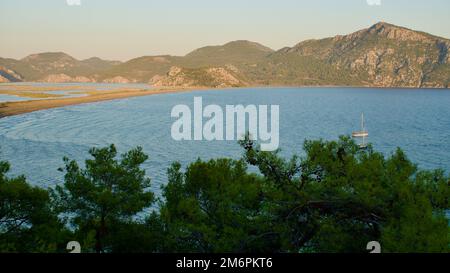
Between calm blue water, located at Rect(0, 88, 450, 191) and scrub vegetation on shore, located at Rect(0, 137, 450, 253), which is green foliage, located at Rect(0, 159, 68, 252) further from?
calm blue water, located at Rect(0, 88, 450, 191)

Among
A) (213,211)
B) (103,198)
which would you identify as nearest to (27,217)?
(103,198)

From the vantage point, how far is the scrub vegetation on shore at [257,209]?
70.6 feet

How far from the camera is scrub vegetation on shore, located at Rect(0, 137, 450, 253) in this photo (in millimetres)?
21516

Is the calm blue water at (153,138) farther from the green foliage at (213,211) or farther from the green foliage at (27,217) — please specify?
the green foliage at (27,217)

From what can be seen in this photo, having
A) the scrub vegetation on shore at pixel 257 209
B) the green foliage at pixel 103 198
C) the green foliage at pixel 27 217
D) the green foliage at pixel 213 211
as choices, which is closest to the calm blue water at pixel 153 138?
the green foliage at pixel 103 198

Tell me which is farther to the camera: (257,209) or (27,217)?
(257,209)

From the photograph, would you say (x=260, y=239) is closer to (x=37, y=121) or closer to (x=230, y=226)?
(x=230, y=226)

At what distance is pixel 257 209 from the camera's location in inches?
1015

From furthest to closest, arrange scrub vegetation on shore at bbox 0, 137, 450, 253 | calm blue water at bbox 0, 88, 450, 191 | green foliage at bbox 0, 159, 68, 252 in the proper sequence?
1. calm blue water at bbox 0, 88, 450, 191
2. green foliage at bbox 0, 159, 68, 252
3. scrub vegetation on shore at bbox 0, 137, 450, 253

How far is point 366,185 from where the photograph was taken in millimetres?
22125

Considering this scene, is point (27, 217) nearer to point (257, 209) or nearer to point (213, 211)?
point (213, 211)

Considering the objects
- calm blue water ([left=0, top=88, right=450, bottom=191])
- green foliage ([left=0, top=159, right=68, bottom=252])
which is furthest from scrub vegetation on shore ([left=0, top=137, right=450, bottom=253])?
calm blue water ([left=0, top=88, right=450, bottom=191])

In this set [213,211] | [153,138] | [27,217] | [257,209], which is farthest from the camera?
[153,138]

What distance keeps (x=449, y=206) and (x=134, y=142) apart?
278ft
